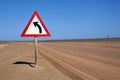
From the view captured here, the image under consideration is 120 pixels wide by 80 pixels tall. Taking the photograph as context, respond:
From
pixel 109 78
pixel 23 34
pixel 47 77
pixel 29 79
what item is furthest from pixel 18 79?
pixel 109 78

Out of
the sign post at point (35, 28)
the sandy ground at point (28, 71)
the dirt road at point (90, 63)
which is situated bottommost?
the dirt road at point (90, 63)

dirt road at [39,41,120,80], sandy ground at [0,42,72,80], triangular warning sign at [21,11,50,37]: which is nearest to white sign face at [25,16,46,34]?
triangular warning sign at [21,11,50,37]

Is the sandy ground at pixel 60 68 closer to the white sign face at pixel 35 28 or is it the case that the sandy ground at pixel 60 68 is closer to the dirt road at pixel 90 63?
the dirt road at pixel 90 63

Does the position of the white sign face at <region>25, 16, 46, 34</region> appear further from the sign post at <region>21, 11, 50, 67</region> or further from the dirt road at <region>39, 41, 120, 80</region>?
the dirt road at <region>39, 41, 120, 80</region>

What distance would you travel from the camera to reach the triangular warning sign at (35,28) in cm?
932

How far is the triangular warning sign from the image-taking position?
9.32m

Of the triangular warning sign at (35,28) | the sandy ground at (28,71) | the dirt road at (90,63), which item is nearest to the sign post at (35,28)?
the triangular warning sign at (35,28)

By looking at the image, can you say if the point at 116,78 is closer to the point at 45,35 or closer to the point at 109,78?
the point at 109,78

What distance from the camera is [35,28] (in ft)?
30.9

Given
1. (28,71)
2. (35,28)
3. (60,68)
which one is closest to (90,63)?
(60,68)

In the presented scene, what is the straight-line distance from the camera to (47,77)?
7.59 m

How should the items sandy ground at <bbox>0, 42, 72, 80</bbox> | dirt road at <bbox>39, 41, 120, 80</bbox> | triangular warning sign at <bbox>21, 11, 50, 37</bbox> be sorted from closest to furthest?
sandy ground at <bbox>0, 42, 72, 80</bbox>, dirt road at <bbox>39, 41, 120, 80</bbox>, triangular warning sign at <bbox>21, 11, 50, 37</bbox>

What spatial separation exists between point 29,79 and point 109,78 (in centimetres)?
276

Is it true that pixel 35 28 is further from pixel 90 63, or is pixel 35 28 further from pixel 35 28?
pixel 90 63
